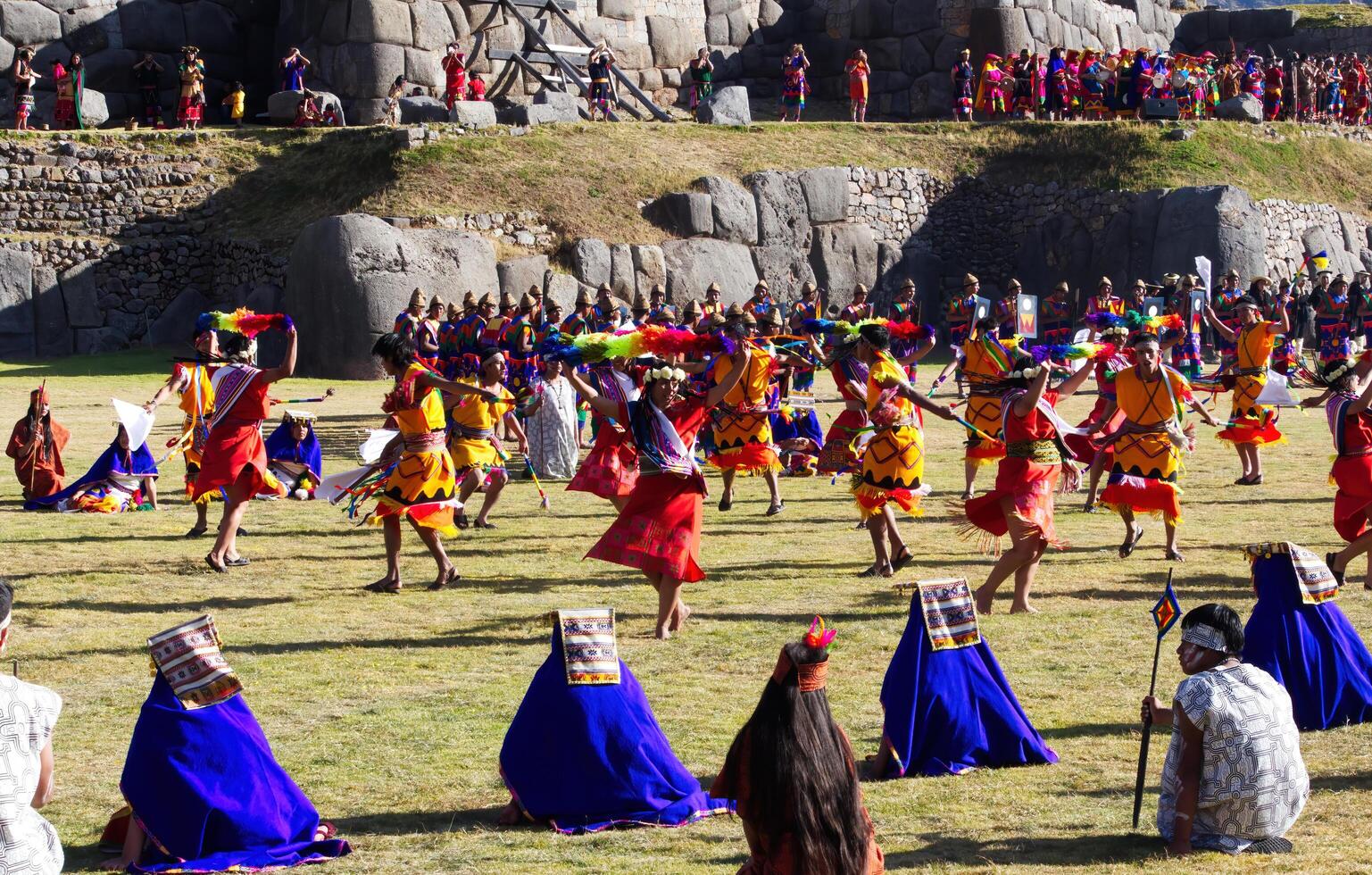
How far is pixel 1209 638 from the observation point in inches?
243

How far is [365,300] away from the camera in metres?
27.7

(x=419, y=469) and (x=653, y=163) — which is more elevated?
(x=653, y=163)

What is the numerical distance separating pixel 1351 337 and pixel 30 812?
81.4 feet

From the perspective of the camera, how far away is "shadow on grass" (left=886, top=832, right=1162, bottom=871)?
6.22 metres

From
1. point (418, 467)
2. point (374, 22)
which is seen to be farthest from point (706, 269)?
point (418, 467)

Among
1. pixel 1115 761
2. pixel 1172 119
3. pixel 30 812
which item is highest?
pixel 1172 119

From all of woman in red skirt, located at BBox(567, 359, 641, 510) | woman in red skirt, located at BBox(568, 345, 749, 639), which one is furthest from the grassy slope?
woman in red skirt, located at BBox(568, 345, 749, 639)

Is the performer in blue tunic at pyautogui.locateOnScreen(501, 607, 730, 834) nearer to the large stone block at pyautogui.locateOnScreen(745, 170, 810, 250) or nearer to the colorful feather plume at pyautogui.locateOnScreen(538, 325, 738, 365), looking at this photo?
the colorful feather plume at pyautogui.locateOnScreen(538, 325, 738, 365)

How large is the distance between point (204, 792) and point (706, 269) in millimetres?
26357

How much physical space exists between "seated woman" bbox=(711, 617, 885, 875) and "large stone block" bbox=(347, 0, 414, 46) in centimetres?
3358

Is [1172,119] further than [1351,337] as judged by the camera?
Yes

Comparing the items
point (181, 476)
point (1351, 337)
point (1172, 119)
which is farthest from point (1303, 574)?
point (1172, 119)

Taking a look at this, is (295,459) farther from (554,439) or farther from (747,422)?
(747,422)

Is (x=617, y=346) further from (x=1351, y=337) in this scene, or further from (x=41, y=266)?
(x=41, y=266)
